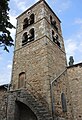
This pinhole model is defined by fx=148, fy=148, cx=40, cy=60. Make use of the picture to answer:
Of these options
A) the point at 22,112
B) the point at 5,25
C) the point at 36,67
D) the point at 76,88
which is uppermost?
the point at 5,25

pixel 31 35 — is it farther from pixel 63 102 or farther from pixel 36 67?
pixel 63 102

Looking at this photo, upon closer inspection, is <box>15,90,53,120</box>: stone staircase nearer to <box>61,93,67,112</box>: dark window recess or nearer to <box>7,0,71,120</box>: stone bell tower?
<box>7,0,71,120</box>: stone bell tower

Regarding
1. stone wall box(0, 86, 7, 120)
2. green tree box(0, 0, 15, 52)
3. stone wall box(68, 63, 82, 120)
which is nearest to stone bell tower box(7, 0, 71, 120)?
stone wall box(0, 86, 7, 120)

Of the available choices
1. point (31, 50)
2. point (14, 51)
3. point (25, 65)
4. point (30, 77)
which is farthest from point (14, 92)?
point (14, 51)

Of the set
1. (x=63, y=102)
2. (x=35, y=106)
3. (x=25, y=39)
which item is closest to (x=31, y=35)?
(x=25, y=39)

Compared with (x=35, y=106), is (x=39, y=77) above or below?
above

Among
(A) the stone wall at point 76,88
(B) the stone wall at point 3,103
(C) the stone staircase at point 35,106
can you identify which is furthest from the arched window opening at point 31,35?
(C) the stone staircase at point 35,106

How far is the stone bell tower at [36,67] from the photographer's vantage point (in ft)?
28.1

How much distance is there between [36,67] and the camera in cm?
1055

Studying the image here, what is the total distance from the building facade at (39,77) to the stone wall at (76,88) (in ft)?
0.21

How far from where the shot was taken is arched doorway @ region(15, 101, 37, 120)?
880 centimetres

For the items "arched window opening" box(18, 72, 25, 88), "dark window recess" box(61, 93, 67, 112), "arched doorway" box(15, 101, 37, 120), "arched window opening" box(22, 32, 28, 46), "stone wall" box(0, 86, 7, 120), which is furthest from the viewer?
"arched window opening" box(22, 32, 28, 46)

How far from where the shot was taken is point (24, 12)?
15961 mm

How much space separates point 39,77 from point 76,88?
10.3ft
